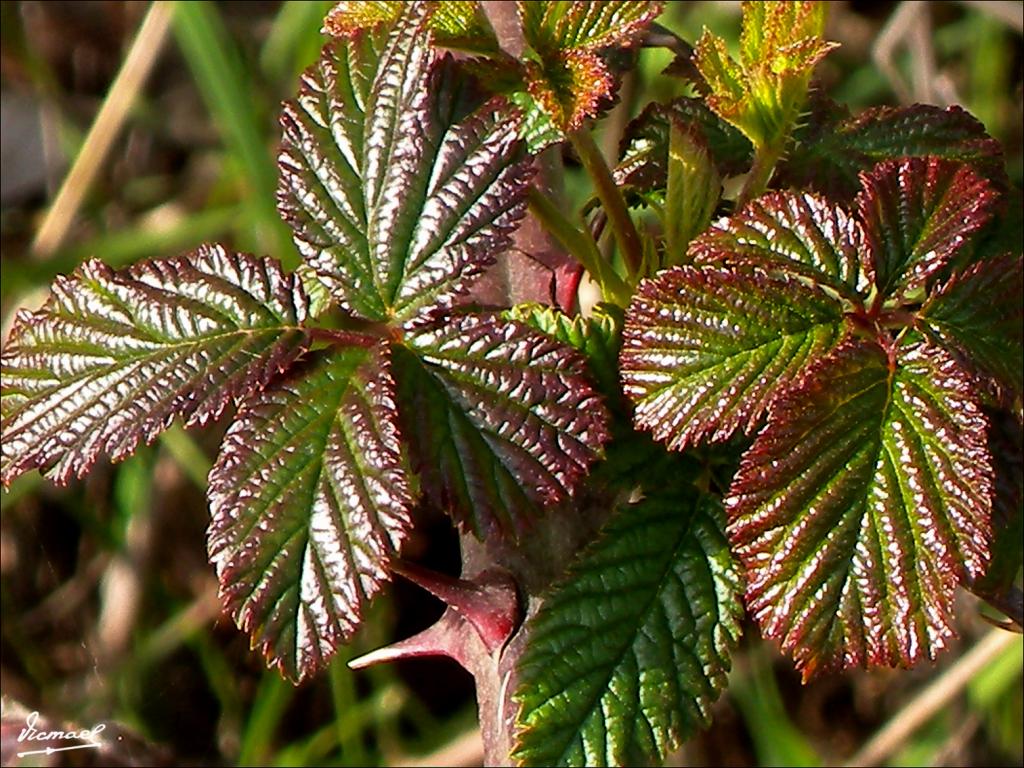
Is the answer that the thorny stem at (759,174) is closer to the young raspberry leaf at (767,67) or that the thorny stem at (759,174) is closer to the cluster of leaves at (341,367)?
the young raspberry leaf at (767,67)

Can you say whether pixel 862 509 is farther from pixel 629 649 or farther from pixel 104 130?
pixel 104 130

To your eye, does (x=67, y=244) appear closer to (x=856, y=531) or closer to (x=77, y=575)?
(x=77, y=575)

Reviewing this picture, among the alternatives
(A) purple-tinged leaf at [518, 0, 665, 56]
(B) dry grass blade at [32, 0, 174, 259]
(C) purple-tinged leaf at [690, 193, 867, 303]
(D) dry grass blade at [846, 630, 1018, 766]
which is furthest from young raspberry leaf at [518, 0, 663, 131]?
(B) dry grass blade at [32, 0, 174, 259]

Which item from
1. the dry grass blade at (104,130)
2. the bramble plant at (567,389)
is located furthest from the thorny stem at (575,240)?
the dry grass blade at (104,130)

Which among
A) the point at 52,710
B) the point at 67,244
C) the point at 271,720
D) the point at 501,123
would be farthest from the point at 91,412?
the point at 67,244

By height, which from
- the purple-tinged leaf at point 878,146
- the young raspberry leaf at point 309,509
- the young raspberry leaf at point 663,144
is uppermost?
the young raspberry leaf at point 663,144

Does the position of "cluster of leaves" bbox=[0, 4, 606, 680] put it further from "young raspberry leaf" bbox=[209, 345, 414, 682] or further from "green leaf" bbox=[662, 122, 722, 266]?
"green leaf" bbox=[662, 122, 722, 266]
